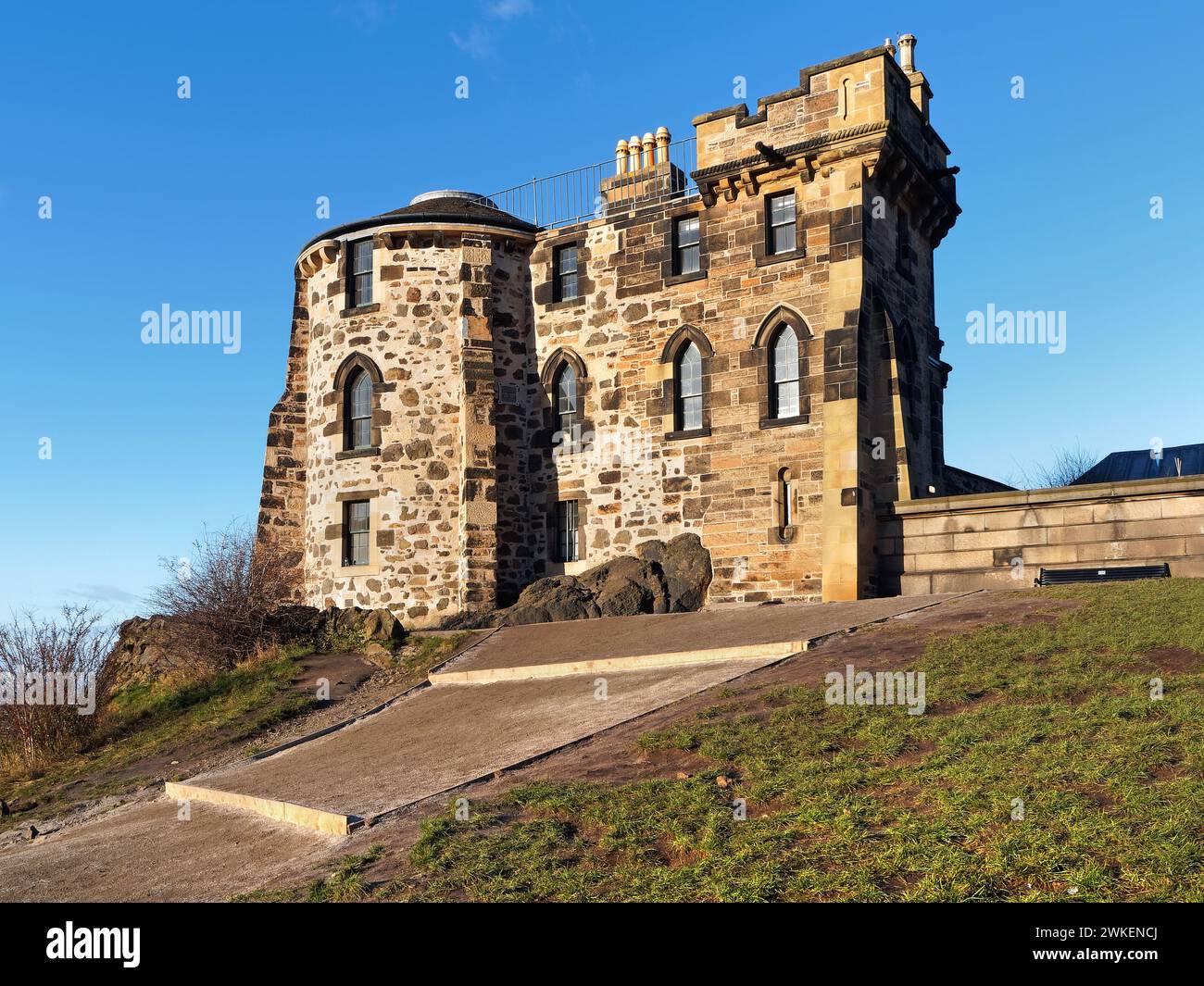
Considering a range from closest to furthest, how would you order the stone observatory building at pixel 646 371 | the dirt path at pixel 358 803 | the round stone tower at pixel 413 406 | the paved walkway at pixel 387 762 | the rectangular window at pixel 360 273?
the dirt path at pixel 358 803
the paved walkway at pixel 387 762
the stone observatory building at pixel 646 371
the round stone tower at pixel 413 406
the rectangular window at pixel 360 273

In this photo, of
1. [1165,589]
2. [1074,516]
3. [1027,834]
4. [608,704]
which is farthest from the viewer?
[1074,516]

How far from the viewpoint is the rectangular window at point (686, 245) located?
23.4 metres

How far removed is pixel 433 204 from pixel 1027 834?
73.7ft

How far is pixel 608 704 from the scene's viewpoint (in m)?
12.9

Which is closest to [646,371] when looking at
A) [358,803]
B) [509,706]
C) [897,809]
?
[509,706]

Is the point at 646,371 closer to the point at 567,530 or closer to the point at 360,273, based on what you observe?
the point at 567,530

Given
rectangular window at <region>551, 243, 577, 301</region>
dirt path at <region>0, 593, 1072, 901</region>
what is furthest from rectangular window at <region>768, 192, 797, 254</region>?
dirt path at <region>0, 593, 1072, 901</region>

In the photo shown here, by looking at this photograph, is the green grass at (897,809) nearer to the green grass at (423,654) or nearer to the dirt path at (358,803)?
the dirt path at (358,803)

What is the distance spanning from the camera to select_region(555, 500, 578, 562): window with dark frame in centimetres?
2436

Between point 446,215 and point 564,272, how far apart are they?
9.36ft

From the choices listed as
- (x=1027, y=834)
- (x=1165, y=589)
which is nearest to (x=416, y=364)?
(x=1165, y=589)

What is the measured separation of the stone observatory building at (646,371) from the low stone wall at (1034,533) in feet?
2.20

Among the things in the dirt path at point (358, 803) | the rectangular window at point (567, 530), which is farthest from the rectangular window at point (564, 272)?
the dirt path at point (358, 803)
